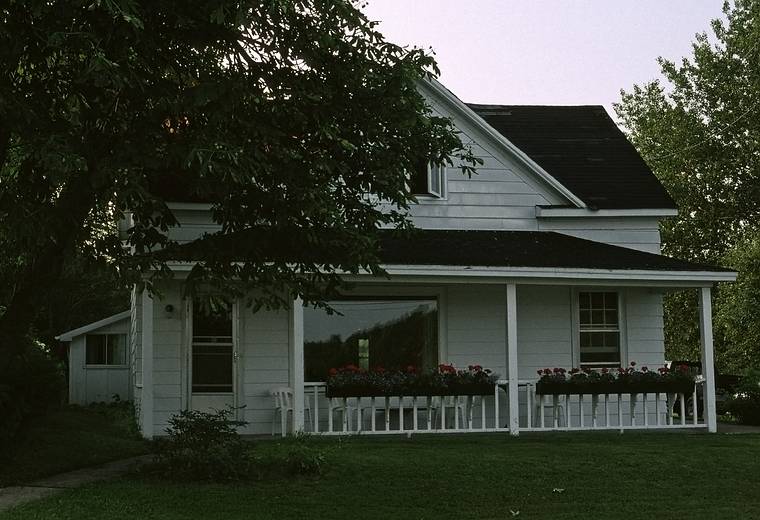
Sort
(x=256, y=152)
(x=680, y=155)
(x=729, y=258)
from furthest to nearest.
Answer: (x=680, y=155), (x=729, y=258), (x=256, y=152)

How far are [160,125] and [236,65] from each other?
1.05m

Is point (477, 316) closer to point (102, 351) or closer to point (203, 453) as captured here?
point (203, 453)

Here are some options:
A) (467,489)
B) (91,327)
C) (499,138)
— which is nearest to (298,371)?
(467,489)

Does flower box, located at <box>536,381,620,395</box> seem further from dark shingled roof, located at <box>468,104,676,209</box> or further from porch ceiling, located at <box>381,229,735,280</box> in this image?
dark shingled roof, located at <box>468,104,676,209</box>

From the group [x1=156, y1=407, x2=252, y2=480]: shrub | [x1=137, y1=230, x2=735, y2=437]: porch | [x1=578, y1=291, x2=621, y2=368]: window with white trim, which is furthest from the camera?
[x1=578, y1=291, x2=621, y2=368]: window with white trim

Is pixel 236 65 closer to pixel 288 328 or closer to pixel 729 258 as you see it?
pixel 288 328

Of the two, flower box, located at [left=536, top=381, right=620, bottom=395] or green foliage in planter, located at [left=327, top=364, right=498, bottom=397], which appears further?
flower box, located at [left=536, top=381, right=620, bottom=395]

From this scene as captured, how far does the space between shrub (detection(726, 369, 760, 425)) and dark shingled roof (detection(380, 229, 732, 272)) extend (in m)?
3.82

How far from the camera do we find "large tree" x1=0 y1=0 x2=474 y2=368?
8.85 metres

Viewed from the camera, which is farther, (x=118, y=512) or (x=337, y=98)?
(x=337, y=98)

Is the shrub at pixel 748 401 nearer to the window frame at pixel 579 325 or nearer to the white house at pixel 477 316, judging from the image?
the white house at pixel 477 316

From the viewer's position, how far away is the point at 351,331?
684 inches

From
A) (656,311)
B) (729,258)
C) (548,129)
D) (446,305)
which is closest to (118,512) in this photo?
(446,305)

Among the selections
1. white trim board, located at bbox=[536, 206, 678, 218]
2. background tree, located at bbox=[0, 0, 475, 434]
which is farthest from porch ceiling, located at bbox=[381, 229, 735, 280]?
background tree, located at bbox=[0, 0, 475, 434]
